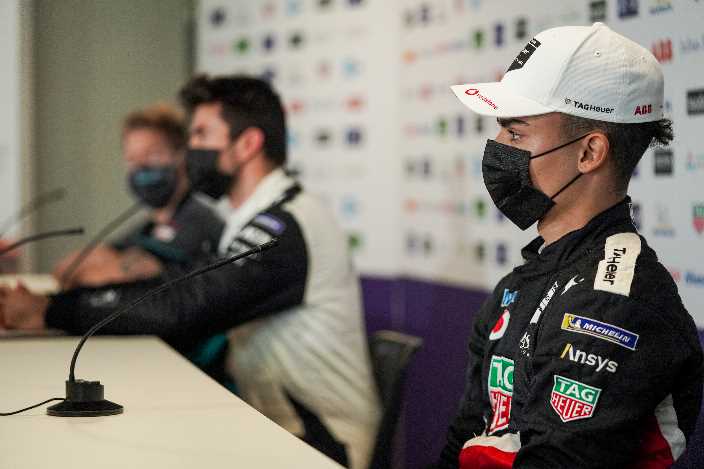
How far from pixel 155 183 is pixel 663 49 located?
8.04 feet

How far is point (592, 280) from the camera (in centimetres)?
145

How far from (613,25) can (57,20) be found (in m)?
3.60

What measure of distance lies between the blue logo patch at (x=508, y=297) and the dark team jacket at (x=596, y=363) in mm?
49

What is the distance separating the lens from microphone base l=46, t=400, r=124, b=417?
1.54 metres

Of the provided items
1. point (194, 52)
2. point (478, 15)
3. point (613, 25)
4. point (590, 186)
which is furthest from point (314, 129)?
point (590, 186)

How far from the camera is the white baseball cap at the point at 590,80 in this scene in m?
1.57

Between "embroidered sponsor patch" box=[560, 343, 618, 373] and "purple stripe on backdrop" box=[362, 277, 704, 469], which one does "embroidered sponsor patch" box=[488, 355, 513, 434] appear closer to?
"embroidered sponsor patch" box=[560, 343, 618, 373]

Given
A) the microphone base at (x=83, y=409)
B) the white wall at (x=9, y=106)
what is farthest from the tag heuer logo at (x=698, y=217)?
the white wall at (x=9, y=106)

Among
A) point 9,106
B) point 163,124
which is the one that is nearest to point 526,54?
point 163,124

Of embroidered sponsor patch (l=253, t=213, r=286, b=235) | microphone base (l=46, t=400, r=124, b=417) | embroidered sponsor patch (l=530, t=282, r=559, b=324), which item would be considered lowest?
microphone base (l=46, t=400, r=124, b=417)

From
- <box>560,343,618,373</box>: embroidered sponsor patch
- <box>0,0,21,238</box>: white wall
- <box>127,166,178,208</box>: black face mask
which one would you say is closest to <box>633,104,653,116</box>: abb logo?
<box>560,343,618,373</box>: embroidered sponsor patch

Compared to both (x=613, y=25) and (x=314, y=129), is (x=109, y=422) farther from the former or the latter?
(x=314, y=129)

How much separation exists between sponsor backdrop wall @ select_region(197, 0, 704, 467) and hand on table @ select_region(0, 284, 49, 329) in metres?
1.35

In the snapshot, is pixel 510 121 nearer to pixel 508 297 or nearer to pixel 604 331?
pixel 508 297
